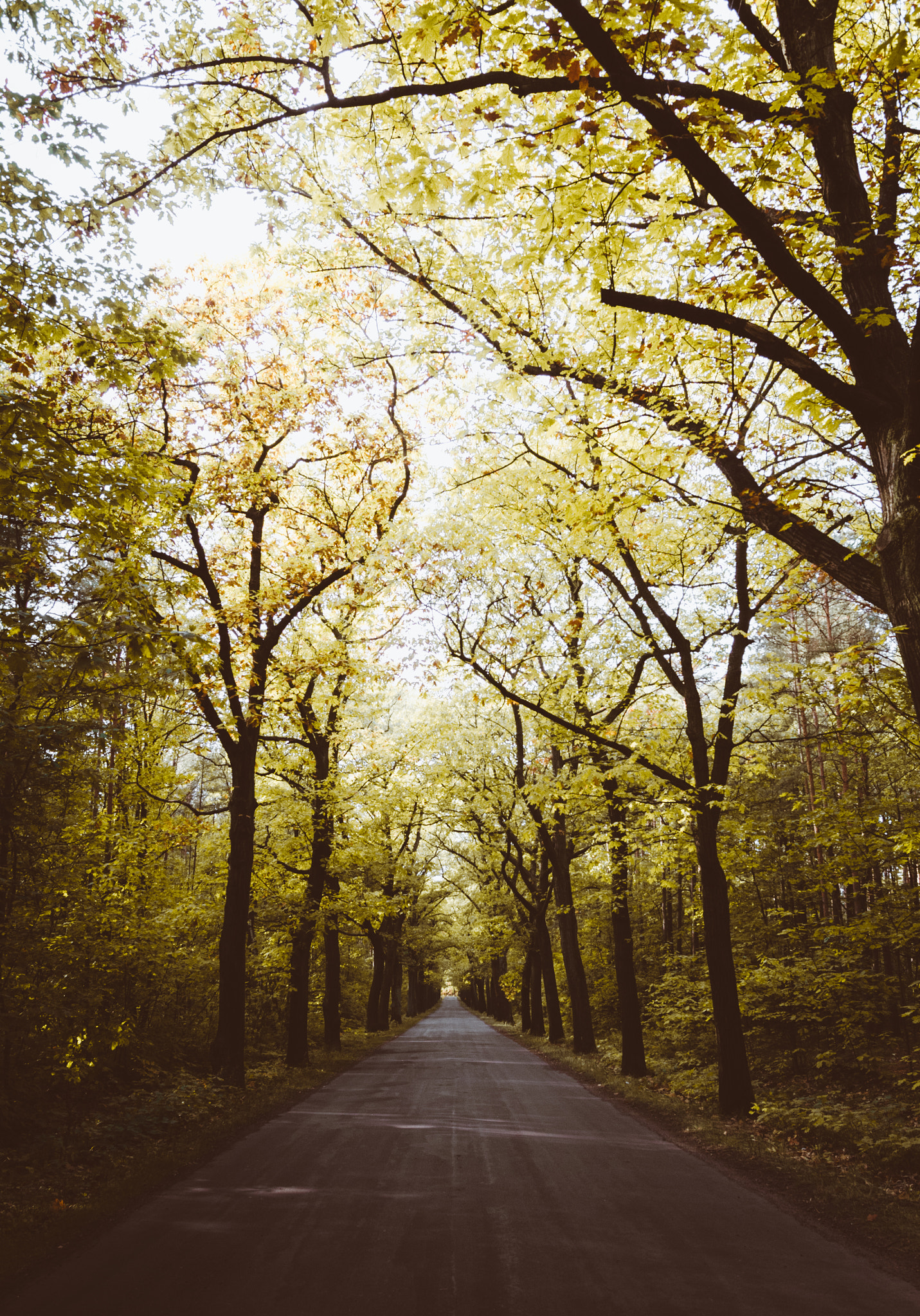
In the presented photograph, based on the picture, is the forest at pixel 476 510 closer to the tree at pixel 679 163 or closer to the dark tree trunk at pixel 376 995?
the tree at pixel 679 163

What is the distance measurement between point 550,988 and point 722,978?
51.1 ft

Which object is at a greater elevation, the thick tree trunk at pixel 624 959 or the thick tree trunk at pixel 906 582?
the thick tree trunk at pixel 906 582

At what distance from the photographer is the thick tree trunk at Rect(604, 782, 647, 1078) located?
581 inches

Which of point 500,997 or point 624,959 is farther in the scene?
point 500,997

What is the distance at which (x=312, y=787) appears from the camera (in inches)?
740

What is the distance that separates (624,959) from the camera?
15508 millimetres

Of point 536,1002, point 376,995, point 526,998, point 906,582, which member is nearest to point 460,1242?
point 906,582

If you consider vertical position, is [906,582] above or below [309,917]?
above

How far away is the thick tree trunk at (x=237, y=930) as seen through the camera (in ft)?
41.4

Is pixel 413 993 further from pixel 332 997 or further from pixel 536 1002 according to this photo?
pixel 332 997

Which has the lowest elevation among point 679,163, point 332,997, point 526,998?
point 526,998

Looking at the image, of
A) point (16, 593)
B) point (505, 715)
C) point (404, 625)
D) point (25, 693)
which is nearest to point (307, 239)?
point (16, 593)

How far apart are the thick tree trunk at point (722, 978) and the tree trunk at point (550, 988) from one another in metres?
13.7

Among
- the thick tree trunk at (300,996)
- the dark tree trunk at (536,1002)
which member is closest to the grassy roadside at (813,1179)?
the thick tree trunk at (300,996)
